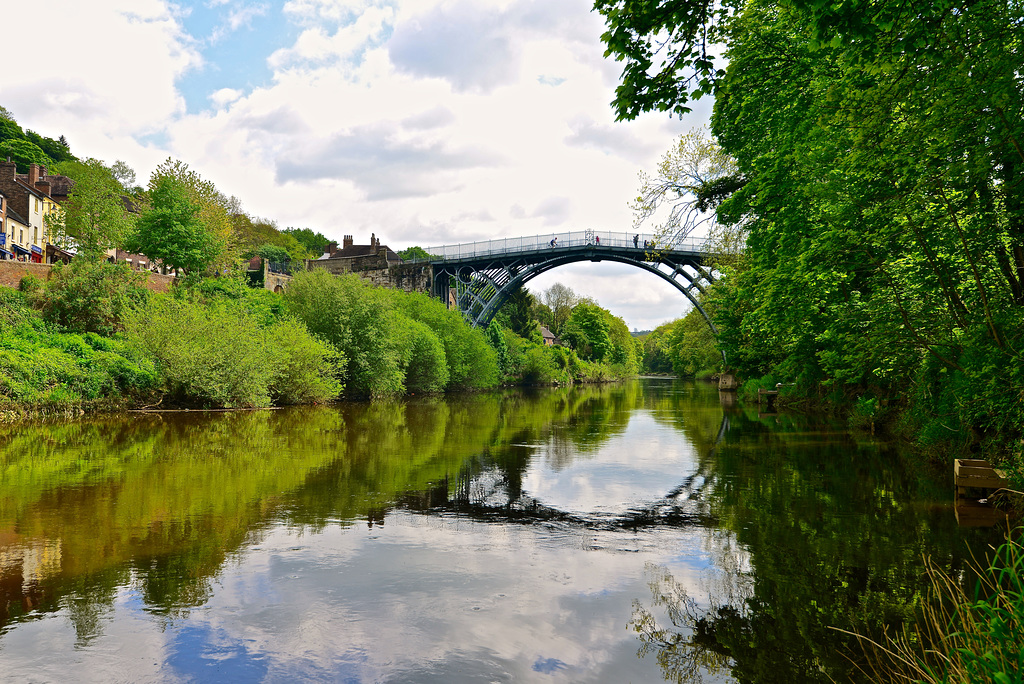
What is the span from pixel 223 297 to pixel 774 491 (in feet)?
97.8

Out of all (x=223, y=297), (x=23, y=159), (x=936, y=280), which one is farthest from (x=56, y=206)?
(x=936, y=280)

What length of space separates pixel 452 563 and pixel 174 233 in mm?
36320

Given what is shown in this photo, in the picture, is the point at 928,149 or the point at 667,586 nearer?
the point at 667,586

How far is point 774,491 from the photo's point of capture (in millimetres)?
10680

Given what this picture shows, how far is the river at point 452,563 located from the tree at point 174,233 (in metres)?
25.6

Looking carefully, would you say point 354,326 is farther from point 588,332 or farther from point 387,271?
point 588,332

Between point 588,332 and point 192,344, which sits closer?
point 192,344

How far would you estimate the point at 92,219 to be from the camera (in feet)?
133

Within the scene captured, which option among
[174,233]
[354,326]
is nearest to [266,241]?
[174,233]

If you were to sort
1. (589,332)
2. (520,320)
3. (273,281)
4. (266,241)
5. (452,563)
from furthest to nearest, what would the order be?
(589,332)
(266,241)
(520,320)
(273,281)
(452,563)

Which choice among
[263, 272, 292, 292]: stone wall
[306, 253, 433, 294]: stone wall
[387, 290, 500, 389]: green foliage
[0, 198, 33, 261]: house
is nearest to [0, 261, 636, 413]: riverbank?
[387, 290, 500, 389]: green foliage

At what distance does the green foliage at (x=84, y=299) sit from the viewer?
25344 mm

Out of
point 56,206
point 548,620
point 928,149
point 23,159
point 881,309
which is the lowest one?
point 548,620

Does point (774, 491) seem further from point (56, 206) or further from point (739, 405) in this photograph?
point (56, 206)
